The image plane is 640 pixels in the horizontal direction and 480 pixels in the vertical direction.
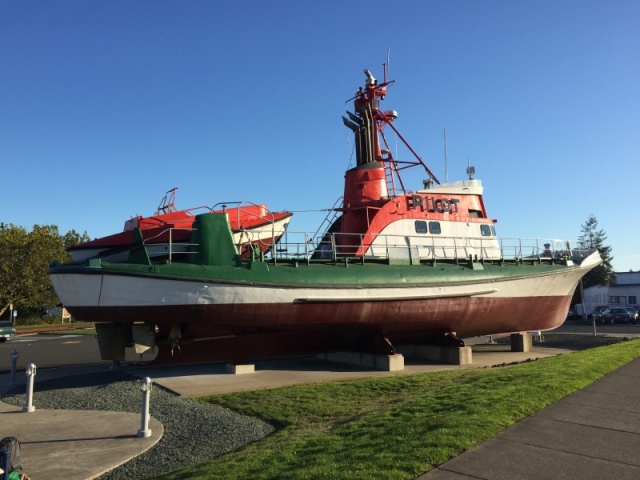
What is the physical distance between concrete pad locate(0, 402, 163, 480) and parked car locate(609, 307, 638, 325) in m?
42.1

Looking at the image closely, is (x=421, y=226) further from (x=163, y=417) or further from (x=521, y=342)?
(x=163, y=417)

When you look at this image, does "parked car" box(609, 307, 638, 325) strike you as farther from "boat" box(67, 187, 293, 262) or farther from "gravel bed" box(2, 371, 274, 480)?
"gravel bed" box(2, 371, 274, 480)

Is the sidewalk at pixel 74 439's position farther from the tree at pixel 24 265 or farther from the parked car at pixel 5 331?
the tree at pixel 24 265

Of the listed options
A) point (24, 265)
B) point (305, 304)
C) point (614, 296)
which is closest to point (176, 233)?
point (305, 304)

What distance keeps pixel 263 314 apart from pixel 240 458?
725 centimetres

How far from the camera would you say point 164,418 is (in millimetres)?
9203

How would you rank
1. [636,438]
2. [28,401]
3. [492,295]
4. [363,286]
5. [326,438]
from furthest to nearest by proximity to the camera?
[492,295] < [363,286] < [28,401] < [326,438] < [636,438]

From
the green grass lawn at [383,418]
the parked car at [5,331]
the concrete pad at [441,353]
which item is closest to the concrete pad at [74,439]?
the green grass lawn at [383,418]

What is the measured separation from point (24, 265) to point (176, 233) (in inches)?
1479

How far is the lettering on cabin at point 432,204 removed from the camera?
18.2 m

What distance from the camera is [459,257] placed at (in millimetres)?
18625

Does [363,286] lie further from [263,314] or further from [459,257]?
[459,257]

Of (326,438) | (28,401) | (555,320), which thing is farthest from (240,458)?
(555,320)

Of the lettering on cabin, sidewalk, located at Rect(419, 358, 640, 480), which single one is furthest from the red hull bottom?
sidewalk, located at Rect(419, 358, 640, 480)
